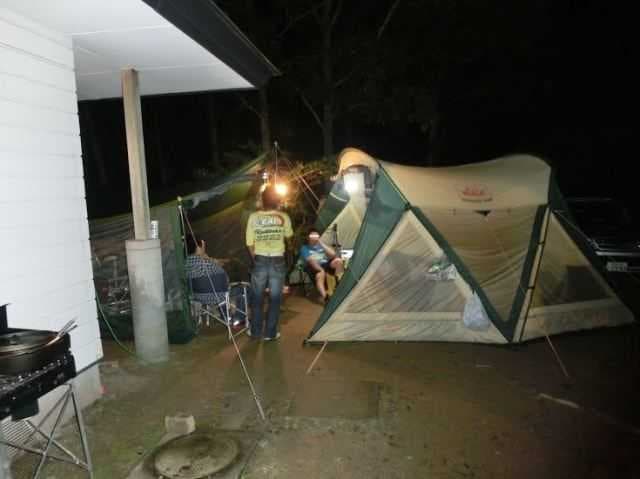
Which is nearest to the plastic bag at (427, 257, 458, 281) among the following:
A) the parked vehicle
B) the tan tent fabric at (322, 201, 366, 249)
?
the parked vehicle

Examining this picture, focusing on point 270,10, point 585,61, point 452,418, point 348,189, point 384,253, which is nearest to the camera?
point 452,418

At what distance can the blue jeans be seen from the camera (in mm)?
5691

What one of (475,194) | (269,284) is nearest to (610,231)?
(475,194)

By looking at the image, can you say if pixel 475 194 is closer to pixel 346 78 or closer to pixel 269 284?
pixel 269 284

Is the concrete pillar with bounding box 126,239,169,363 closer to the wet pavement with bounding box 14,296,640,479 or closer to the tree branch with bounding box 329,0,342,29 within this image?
the wet pavement with bounding box 14,296,640,479

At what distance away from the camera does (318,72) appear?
13.6m

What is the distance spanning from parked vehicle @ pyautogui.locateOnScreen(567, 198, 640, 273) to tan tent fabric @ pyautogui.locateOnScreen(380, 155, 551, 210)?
177 cm

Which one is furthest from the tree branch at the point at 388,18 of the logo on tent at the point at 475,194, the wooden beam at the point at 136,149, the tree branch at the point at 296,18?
the wooden beam at the point at 136,149

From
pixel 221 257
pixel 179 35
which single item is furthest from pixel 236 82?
pixel 221 257

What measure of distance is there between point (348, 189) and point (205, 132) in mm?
14152

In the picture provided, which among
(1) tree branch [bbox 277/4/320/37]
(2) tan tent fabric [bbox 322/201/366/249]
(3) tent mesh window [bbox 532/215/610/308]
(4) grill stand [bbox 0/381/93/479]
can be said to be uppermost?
(1) tree branch [bbox 277/4/320/37]

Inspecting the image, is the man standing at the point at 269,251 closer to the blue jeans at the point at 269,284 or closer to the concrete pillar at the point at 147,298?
the blue jeans at the point at 269,284

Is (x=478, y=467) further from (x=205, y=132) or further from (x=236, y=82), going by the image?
(x=205, y=132)

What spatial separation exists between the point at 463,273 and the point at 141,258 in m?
3.34
